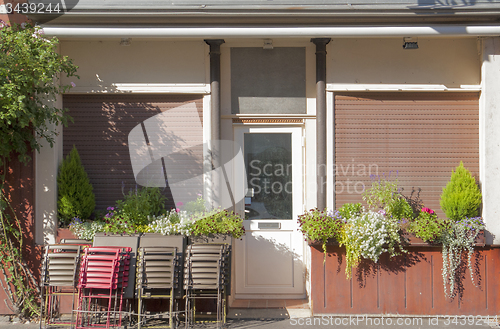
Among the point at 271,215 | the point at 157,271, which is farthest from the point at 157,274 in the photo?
the point at 271,215

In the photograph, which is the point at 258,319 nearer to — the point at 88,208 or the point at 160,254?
the point at 160,254

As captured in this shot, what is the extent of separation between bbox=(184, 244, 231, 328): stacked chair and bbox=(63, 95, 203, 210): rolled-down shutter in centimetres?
121

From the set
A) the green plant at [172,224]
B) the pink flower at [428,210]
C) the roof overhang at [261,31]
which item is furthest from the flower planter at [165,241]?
the pink flower at [428,210]

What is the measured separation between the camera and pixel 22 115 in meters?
5.01

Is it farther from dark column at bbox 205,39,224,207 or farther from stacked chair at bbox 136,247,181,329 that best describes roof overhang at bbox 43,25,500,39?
stacked chair at bbox 136,247,181,329

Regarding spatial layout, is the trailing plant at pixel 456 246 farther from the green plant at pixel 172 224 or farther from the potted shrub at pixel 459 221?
the green plant at pixel 172 224

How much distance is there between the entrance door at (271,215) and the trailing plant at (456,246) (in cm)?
204

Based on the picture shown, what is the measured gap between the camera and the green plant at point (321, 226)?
210 inches

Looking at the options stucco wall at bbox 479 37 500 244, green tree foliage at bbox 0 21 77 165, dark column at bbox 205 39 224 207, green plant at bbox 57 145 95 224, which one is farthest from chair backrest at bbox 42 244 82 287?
stucco wall at bbox 479 37 500 244

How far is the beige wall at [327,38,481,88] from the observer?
5.94m

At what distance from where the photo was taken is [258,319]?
17.8ft

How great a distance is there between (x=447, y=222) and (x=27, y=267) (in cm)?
585

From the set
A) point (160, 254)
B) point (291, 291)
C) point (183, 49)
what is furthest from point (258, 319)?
point (183, 49)

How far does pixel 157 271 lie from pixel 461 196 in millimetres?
4249
